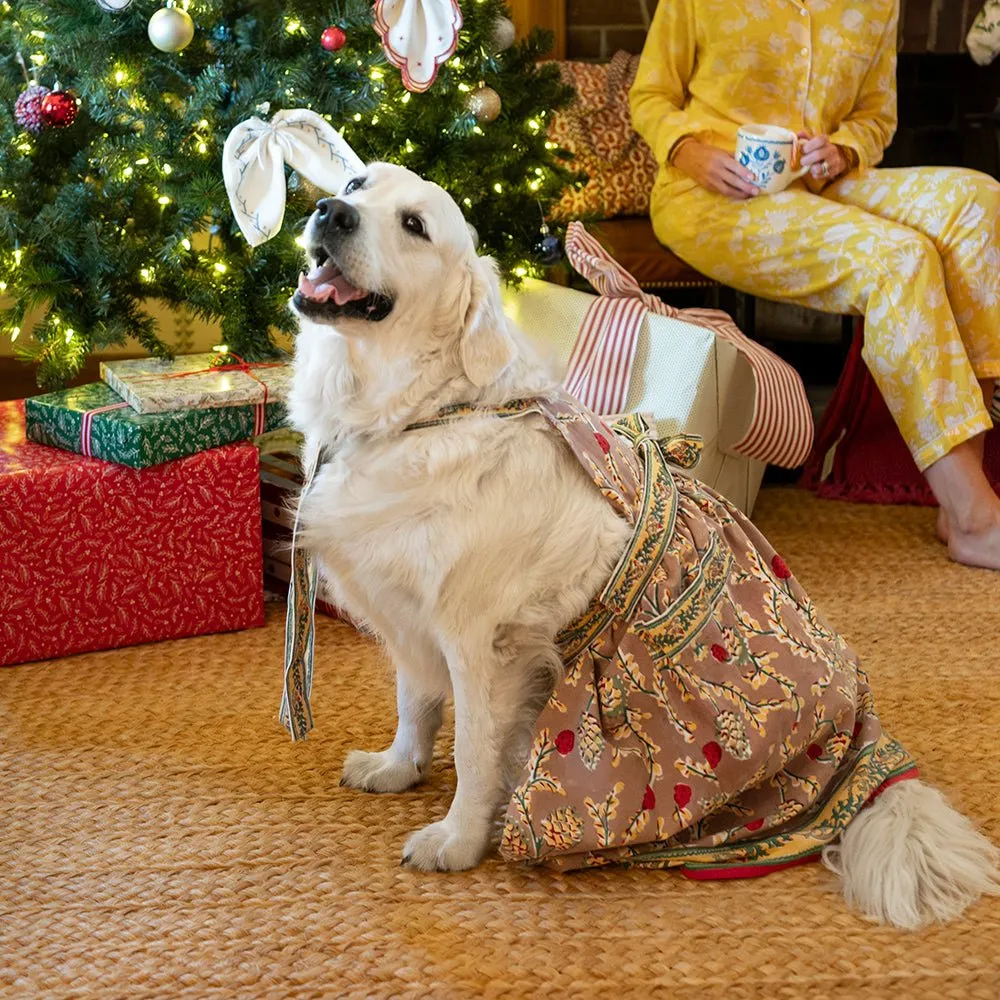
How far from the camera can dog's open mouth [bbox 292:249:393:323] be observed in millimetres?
1364

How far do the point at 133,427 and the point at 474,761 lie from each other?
0.91 metres

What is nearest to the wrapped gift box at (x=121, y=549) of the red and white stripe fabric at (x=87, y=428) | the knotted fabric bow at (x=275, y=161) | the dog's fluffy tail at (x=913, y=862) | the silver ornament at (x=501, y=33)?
the red and white stripe fabric at (x=87, y=428)

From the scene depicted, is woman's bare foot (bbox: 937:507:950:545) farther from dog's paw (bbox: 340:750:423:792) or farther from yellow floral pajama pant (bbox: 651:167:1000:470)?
dog's paw (bbox: 340:750:423:792)

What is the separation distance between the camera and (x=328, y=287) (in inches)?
53.9

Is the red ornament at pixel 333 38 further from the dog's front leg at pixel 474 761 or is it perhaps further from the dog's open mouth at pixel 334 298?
the dog's front leg at pixel 474 761

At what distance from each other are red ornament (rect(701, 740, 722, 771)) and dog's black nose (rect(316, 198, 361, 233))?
27.8 inches

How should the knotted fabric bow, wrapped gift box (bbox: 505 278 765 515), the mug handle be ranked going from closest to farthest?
the knotted fabric bow < wrapped gift box (bbox: 505 278 765 515) < the mug handle

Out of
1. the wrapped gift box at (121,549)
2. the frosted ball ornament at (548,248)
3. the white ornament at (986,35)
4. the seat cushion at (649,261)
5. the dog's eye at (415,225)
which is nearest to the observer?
the dog's eye at (415,225)

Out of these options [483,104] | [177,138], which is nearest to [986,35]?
[483,104]

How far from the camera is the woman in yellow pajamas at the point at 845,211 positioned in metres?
2.54

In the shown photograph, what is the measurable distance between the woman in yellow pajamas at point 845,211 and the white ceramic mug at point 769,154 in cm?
4

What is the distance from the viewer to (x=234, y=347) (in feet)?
7.68

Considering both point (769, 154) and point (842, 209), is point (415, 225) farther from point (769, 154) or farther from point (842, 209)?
point (842, 209)

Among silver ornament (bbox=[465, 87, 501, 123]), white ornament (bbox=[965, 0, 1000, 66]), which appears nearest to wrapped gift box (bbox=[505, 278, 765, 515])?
silver ornament (bbox=[465, 87, 501, 123])
